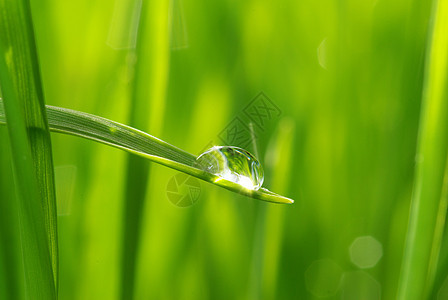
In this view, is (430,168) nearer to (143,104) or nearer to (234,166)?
(234,166)

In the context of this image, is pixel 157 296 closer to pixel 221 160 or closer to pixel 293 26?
pixel 221 160

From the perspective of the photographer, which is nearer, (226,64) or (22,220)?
(22,220)

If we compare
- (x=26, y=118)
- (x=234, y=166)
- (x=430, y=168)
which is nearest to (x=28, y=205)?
(x=26, y=118)

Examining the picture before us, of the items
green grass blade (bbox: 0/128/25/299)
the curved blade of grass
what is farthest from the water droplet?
green grass blade (bbox: 0/128/25/299)

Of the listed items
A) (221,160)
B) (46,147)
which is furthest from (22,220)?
(221,160)

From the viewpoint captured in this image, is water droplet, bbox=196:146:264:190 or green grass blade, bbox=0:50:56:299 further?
water droplet, bbox=196:146:264:190

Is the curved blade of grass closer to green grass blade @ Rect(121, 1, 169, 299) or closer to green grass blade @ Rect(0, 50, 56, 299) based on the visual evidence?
green grass blade @ Rect(0, 50, 56, 299)

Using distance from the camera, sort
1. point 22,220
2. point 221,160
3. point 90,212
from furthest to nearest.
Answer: point 90,212, point 221,160, point 22,220
